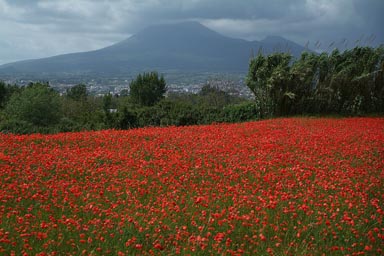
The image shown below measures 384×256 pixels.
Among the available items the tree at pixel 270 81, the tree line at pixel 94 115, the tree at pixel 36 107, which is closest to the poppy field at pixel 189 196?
the tree line at pixel 94 115

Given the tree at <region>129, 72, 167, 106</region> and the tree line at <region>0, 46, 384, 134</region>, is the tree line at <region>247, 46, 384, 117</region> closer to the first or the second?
the tree line at <region>0, 46, 384, 134</region>

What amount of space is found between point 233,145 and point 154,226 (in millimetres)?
5949

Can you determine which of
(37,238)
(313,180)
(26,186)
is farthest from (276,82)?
(37,238)

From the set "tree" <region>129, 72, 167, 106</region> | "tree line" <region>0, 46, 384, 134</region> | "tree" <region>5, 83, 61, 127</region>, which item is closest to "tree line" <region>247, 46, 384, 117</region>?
"tree line" <region>0, 46, 384, 134</region>

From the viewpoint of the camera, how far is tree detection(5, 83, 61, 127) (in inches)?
611

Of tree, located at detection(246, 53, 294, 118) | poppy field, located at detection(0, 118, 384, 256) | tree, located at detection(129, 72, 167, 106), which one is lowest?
tree, located at detection(129, 72, 167, 106)

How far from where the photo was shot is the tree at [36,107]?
1552cm

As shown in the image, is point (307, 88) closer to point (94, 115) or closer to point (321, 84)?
point (321, 84)

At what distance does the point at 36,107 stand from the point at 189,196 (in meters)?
11.1

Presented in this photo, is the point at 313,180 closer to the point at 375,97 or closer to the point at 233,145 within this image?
the point at 233,145

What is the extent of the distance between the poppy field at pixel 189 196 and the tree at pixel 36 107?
4.82 m

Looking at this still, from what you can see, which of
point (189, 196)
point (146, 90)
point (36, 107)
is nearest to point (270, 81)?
point (36, 107)

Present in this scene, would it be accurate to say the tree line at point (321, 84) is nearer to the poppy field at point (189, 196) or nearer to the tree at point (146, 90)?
the poppy field at point (189, 196)

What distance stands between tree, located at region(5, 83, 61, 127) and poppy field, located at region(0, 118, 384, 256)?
4.82 metres
